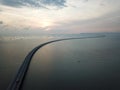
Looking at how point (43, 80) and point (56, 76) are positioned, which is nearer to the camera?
point (43, 80)

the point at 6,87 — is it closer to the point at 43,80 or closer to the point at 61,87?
the point at 43,80

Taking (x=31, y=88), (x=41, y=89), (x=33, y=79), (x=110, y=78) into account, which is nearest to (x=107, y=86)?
(x=110, y=78)

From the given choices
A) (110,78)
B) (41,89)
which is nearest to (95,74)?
(110,78)

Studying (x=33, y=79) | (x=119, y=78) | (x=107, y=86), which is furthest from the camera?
(x=33, y=79)

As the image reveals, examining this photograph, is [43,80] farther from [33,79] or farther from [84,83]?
[84,83]

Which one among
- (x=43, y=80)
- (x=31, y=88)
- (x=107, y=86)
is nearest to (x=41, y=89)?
(x=31, y=88)

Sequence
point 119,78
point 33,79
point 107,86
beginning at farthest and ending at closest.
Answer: point 33,79 < point 119,78 < point 107,86

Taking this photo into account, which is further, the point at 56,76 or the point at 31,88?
the point at 56,76

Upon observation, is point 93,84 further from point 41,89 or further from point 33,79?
point 33,79
